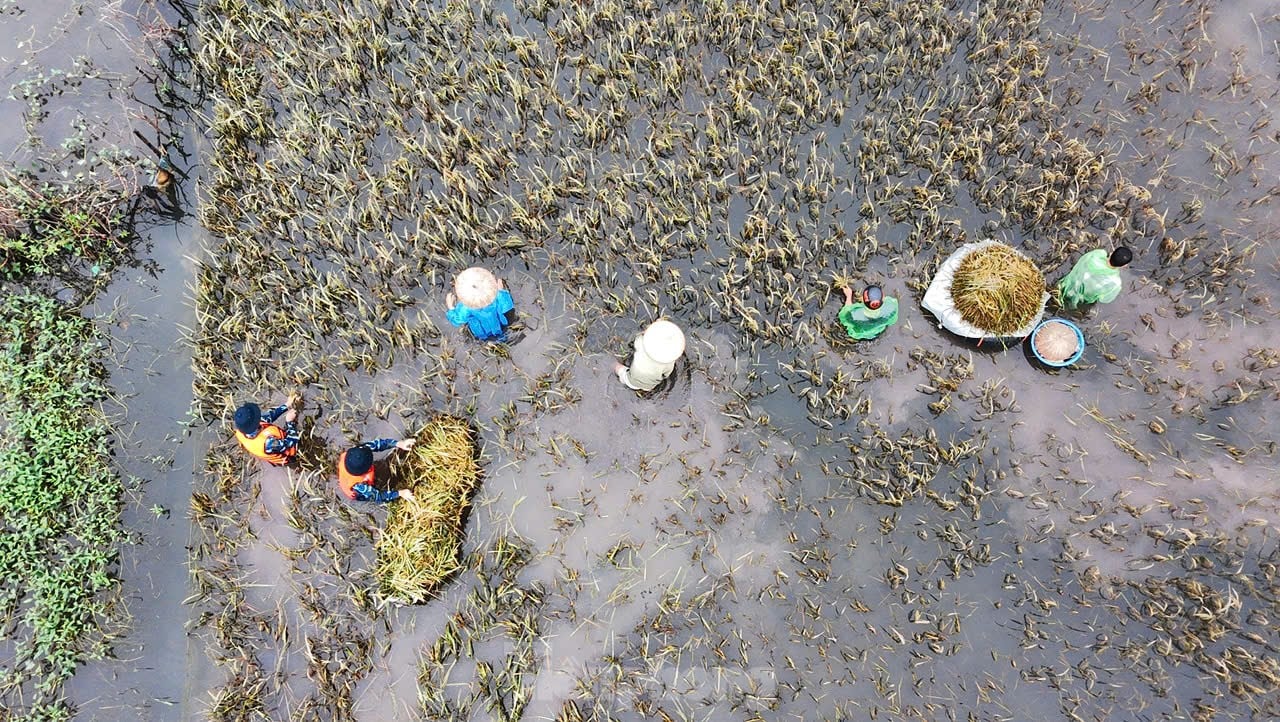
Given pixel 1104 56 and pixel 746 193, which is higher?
pixel 1104 56

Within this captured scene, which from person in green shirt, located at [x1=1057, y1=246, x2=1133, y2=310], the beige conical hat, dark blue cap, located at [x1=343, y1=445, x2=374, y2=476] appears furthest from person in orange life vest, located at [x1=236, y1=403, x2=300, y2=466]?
person in green shirt, located at [x1=1057, y1=246, x2=1133, y2=310]

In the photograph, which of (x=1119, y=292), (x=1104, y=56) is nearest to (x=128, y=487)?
(x=1119, y=292)

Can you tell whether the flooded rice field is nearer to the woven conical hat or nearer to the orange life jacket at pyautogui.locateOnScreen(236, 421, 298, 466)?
the woven conical hat

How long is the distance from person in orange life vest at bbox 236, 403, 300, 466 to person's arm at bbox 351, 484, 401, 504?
1.99 feet

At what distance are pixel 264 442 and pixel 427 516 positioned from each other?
3.83 ft

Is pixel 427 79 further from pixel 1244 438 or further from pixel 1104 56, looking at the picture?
pixel 1244 438

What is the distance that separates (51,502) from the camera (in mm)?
4402

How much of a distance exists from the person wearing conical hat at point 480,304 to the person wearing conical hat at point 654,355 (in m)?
0.92

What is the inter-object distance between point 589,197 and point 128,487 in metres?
4.13

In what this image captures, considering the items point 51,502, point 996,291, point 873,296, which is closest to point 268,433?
point 51,502

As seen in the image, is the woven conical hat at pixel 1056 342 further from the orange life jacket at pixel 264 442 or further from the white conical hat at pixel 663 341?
the orange life jacket at pixel 264 442

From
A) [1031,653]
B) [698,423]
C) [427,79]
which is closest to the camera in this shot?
[1031,653]

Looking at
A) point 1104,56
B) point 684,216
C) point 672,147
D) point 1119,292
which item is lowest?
point 1119,292

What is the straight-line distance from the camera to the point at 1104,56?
504 centimetres
